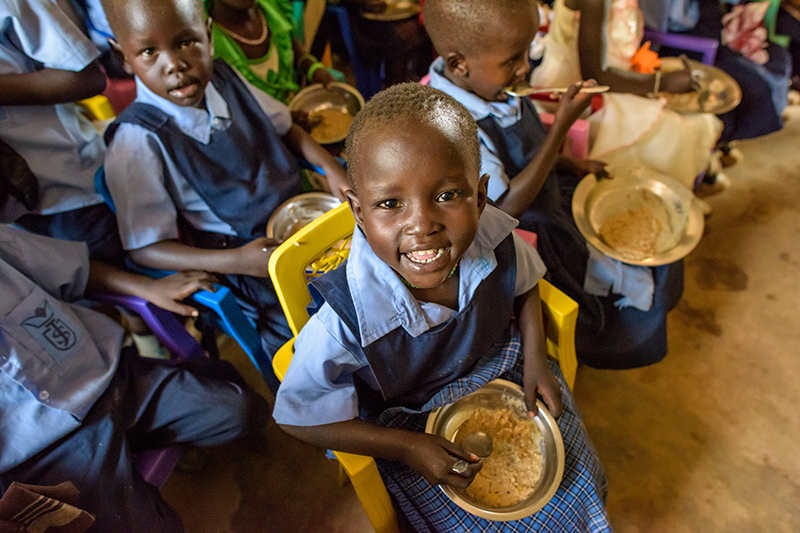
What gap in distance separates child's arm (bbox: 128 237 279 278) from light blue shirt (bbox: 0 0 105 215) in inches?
10.3

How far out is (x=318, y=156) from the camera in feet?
5.01

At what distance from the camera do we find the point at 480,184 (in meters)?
0.85

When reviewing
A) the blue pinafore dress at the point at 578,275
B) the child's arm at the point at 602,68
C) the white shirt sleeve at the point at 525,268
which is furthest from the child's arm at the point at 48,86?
the child's arm at the point at 602,68

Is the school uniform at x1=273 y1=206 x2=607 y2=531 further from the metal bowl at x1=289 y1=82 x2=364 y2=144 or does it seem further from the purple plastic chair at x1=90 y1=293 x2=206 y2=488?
the metal bowl at x1=289 y1=82 x2=364 y2=144

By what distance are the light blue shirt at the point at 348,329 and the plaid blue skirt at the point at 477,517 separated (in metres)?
0.16

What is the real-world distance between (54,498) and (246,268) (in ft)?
2.00

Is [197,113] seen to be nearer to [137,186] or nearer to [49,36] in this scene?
[137,186]

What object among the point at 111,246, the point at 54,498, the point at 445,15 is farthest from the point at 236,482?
the point at 445,15

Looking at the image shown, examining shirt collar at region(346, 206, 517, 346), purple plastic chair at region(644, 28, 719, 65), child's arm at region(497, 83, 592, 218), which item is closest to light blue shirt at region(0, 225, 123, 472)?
shirt collar at region(346, 206, 517, 346)

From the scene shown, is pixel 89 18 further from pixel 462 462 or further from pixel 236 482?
pixel 462 462

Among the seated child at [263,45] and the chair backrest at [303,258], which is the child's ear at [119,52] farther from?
the chair backrest at [303,258]

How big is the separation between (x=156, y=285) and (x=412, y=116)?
853 millimetres

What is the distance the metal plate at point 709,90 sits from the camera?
A: 6.16ft

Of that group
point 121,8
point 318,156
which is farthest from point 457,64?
point 121,8
